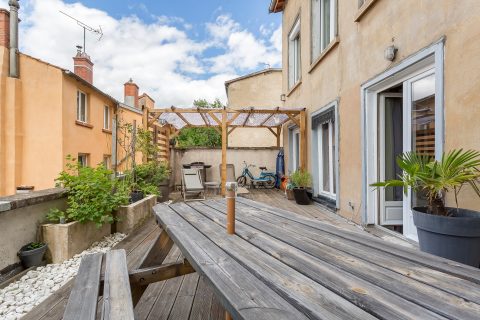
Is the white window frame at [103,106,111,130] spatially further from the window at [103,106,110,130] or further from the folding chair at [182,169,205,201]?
the folding chair at [182,169,205,201]

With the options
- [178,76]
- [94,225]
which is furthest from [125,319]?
[178,76]

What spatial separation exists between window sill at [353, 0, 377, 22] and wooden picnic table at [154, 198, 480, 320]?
3.38 m

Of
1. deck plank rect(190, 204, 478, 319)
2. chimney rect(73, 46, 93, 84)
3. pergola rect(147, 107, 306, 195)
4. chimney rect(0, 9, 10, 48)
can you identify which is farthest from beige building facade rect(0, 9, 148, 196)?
deck plank rect(190, 204, 478, 319)

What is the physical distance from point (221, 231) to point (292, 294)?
0.77 meters

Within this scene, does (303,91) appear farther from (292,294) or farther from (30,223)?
(292,294)

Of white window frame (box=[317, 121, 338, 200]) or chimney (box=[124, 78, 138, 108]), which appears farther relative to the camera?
chimney (box=[124, 78, 138, 108])

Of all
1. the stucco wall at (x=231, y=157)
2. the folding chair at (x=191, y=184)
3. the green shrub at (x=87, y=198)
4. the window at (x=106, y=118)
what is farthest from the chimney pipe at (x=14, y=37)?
the green shrub at (x=87, y=198)

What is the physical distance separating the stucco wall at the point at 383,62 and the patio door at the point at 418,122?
1.14 feet

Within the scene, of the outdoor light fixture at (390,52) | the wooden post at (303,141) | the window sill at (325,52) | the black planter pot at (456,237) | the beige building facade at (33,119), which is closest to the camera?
the black planter pot at (456,237)

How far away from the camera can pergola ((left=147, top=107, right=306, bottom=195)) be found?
6.87 m

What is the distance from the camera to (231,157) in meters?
10.5

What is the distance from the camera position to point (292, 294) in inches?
Answer: 29.8

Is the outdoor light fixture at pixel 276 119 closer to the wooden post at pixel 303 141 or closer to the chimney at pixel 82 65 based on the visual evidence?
the wooden post at pixel 303 141

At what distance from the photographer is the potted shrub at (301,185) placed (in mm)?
5941
